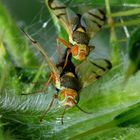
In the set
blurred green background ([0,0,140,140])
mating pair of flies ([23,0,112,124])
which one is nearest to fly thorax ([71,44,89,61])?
mating pair of flies ([23,0,112,124])

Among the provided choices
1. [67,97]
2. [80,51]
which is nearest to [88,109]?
[67,97]

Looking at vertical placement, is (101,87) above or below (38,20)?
above

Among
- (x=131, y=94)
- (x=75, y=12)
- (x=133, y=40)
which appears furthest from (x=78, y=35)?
(x=133, y=40)

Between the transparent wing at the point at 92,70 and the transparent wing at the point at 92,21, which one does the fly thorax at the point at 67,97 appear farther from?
the transparent wing at the point at 92,21

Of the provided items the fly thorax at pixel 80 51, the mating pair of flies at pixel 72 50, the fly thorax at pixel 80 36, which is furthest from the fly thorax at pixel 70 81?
the fly thorax at pixel 80 36

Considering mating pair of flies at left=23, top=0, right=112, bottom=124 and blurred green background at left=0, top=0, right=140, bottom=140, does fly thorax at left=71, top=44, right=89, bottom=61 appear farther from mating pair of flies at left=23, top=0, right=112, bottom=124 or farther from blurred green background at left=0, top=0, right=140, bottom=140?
blurred green background at left=0, top=0, right=140, bottom=140

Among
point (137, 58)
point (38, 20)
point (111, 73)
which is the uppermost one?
point (137, 58)

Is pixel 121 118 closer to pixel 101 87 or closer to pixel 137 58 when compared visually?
pixel 101 87

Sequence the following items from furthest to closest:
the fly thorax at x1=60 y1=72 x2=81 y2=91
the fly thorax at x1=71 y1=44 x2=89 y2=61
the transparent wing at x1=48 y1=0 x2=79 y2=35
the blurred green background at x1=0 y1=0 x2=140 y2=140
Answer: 1. the transparent wing at x1=48 y1=0 x2=79 y2=35
2. the fly thorax at x1=71 y1=44 x2=89 y2=61
3. the fly thorax at x1=60 y1=72 x2=81 y2=91
4. the blurred green background at x1=0 y1=0 x2=140 y2=140
